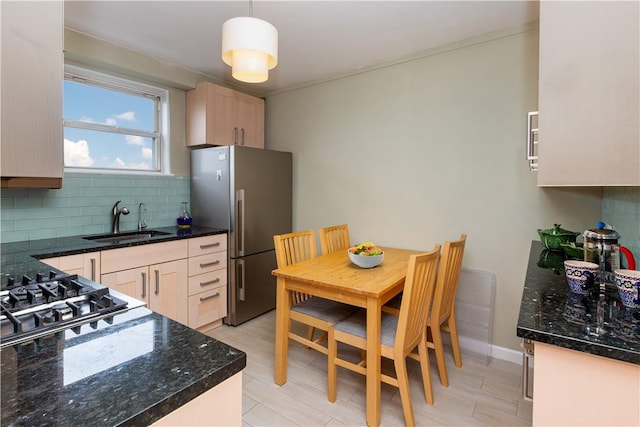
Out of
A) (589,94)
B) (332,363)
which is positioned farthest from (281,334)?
(589,94)

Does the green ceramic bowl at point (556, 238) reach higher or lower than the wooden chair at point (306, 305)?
higher

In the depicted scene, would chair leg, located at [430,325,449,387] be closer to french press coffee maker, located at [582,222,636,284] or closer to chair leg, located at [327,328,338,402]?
chair leg, located at [327,328,338,402]

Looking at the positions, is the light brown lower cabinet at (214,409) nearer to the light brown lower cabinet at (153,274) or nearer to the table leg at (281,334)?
the table leg at (281,334)

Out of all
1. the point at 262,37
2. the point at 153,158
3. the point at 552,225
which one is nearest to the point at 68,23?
the point at 153,158

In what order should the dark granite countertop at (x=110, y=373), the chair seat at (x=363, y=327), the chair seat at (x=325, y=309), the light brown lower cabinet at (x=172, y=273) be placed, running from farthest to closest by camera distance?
the light brown lower cabinet at (x=172, y=273)
the chair seat at (x=325, y=309)
the chair seat at (x=363, y=327)
the dark granite countertop at (x=110, y=373)

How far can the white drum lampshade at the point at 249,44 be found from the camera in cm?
143

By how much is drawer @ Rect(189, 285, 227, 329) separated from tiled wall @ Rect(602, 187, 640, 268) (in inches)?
112

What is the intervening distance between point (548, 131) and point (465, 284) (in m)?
1.72

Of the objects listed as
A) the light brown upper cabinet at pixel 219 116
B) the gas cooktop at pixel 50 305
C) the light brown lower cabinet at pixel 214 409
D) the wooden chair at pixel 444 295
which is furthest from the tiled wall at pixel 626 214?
the light brown upper cabinet at pixel 219 116

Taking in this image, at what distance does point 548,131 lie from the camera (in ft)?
3.67

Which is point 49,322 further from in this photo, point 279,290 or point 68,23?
point 68,23

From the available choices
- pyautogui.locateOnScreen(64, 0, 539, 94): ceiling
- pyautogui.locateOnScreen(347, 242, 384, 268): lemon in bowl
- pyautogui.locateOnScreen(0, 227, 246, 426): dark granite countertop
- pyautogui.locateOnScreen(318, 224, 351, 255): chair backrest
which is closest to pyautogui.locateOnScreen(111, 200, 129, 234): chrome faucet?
pyautogui.locateOnScreen(64, 0, 539, 94): ceiling

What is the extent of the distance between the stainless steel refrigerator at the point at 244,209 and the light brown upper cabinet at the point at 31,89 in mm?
2312

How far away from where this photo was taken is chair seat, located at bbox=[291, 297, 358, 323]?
Result: 2.06m
